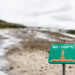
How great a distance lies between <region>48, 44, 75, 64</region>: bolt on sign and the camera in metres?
5.11

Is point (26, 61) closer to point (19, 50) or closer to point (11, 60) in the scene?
point (11, 60)

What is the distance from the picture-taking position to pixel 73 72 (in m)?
8.42

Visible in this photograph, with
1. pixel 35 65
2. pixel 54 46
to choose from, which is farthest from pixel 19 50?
pixel 54 46

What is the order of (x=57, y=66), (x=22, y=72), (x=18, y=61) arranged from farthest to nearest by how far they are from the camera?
(x=18, y=61)
(x=57, y=66)
(x=22, y=72)

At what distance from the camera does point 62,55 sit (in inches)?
211

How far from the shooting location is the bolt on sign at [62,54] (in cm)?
511

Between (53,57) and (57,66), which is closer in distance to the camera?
(53,57)

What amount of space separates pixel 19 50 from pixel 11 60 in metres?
2.79

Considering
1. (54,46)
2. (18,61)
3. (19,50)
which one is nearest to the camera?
(54,46)

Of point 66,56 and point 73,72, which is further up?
point 66,56

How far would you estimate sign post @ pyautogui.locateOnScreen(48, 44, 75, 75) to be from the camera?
16.8 feet

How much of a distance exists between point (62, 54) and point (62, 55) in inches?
2.2

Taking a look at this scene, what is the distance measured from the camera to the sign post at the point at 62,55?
511cm

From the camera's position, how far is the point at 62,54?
17.7 ft
